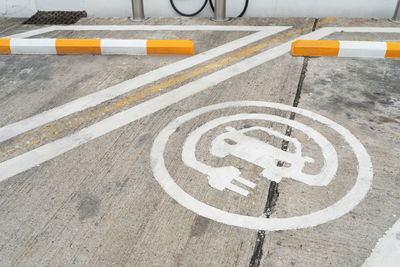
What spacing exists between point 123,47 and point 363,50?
3.10m

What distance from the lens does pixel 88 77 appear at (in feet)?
14.2

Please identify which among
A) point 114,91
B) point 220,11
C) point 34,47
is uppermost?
point 220,11

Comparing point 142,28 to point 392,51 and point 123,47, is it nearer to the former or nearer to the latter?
point 123,47

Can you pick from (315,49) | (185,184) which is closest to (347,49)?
(315,49)

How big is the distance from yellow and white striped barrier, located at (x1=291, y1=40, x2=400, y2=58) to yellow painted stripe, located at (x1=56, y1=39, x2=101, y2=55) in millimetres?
2629

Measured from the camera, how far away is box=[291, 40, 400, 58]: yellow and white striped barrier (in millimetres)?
4559

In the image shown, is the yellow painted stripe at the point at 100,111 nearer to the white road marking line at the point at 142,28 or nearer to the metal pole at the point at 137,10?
the white road marking line at the point at 142,28

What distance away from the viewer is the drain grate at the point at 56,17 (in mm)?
6301

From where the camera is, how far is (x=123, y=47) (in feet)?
16.0

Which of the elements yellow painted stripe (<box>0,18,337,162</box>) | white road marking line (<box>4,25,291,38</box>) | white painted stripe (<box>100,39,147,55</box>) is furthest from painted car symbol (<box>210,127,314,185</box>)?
white road marking line (<box>4,25,291,38</box>)

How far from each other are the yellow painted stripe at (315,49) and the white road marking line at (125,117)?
203 millimetres

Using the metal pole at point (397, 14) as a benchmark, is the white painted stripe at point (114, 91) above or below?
below

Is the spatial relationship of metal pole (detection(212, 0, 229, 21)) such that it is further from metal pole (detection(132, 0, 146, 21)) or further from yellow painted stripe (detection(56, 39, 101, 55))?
yellow painted stripe (detection(56, 39, 101, 55))

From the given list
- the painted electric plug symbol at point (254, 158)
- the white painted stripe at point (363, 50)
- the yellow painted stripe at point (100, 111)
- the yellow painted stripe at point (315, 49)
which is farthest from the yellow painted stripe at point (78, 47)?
the white painted stripe at point (363, 50)
